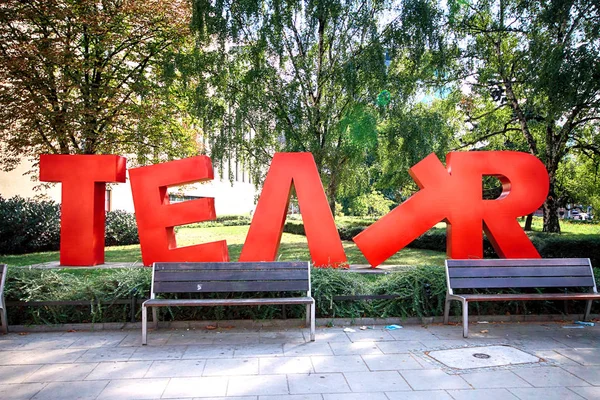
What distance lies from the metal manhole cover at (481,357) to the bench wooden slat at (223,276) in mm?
2063

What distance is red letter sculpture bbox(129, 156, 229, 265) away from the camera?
9320 millimetres

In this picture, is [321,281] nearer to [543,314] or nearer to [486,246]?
[543,314]

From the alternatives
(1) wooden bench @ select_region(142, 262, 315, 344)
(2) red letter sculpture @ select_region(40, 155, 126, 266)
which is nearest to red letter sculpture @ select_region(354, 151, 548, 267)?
(1) wooden bench @ select_region(142, 262, 315, 344)

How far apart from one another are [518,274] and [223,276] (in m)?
4.23

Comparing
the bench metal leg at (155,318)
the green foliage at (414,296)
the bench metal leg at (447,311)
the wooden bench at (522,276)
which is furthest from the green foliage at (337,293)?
the bench metal leg at (155,318)

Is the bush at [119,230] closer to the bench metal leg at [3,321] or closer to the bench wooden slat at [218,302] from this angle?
the bench metal leg at [3,321]

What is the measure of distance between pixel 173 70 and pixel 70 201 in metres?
5.44

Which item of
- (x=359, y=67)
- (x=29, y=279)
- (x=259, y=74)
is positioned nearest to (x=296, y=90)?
(x=259, y=74)

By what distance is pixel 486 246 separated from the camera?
44.7 ft

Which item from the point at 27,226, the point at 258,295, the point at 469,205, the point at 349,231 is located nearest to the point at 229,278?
the point at 258,295

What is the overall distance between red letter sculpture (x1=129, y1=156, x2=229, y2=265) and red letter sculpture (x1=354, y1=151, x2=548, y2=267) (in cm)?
385

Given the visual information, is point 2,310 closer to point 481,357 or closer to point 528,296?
point 481,357

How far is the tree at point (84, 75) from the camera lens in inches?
599

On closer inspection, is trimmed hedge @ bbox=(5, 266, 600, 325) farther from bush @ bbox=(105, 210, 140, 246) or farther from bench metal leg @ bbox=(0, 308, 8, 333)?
bush @ bbox=(105, 210, 140, 246)
